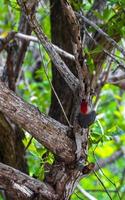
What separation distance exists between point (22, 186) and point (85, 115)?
0.82 feet

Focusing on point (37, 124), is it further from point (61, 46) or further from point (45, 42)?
point (61, 46)

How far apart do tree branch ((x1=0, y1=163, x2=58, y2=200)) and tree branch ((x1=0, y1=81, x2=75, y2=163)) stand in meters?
0.10

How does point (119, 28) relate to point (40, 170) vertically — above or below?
above

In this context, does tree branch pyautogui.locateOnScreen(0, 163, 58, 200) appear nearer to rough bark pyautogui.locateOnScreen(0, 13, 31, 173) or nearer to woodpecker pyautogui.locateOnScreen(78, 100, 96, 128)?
woodpecker pyautogui.locateOnScreen(78, 100, 96, 128)

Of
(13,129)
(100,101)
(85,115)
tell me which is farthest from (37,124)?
(100,101)

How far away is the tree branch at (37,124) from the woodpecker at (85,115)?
7 centimetres

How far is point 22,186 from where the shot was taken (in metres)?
1.22

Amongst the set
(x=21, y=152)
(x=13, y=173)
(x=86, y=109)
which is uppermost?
(x=86, y=109)

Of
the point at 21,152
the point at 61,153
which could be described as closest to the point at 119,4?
the point at 61,153

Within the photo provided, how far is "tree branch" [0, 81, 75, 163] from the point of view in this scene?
3.82 ft

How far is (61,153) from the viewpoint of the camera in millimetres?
1229

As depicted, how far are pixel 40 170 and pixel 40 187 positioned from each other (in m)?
0.11

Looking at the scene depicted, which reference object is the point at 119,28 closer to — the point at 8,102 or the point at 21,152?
the point at 8,102

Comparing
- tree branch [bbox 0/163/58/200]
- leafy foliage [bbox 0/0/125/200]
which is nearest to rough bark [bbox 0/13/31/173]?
leafy foliage [bbox 0/0/125/200]
